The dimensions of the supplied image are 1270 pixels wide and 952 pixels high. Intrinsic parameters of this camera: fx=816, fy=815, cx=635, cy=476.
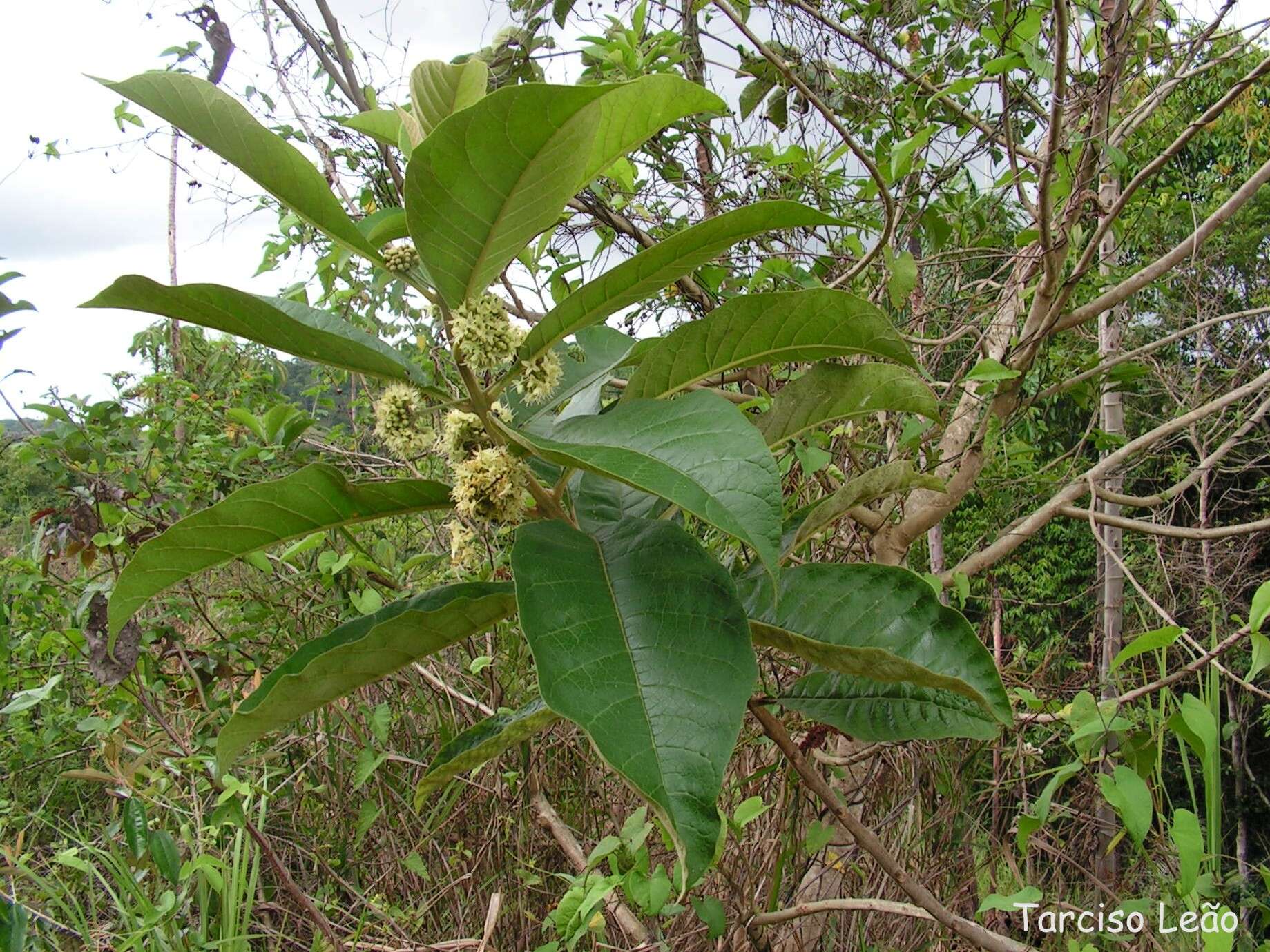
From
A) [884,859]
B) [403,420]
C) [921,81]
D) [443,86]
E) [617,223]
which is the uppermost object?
[921,81]

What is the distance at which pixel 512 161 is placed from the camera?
58cm

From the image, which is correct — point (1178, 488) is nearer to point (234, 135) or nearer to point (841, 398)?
point (841, 398)

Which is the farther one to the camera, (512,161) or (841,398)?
(841,398)

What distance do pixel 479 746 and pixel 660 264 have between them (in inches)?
19.2

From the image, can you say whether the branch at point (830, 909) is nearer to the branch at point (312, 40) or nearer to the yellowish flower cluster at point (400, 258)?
the yellowish flower cluster at point (400, 258)

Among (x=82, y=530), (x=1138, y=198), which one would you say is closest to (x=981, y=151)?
(x=1138, y=198)

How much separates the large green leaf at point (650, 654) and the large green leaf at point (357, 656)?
100 millimetres

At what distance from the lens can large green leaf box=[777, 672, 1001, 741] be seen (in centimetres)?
77

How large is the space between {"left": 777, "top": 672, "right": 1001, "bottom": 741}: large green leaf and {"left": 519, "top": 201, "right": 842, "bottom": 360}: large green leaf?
1.43ft

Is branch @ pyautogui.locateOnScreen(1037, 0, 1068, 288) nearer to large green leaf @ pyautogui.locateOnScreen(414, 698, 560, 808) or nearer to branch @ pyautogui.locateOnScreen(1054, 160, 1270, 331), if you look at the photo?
branch @ pyautogui.locateOnScreen(1054, 160, 1270, 331)

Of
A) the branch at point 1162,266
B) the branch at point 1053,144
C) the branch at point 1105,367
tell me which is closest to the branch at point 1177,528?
the branch at point 1105,367

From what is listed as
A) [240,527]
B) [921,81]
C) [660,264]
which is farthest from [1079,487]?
[240,527]

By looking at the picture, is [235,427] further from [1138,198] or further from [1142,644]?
[1138,198]

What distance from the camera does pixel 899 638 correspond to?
2.36 ft
